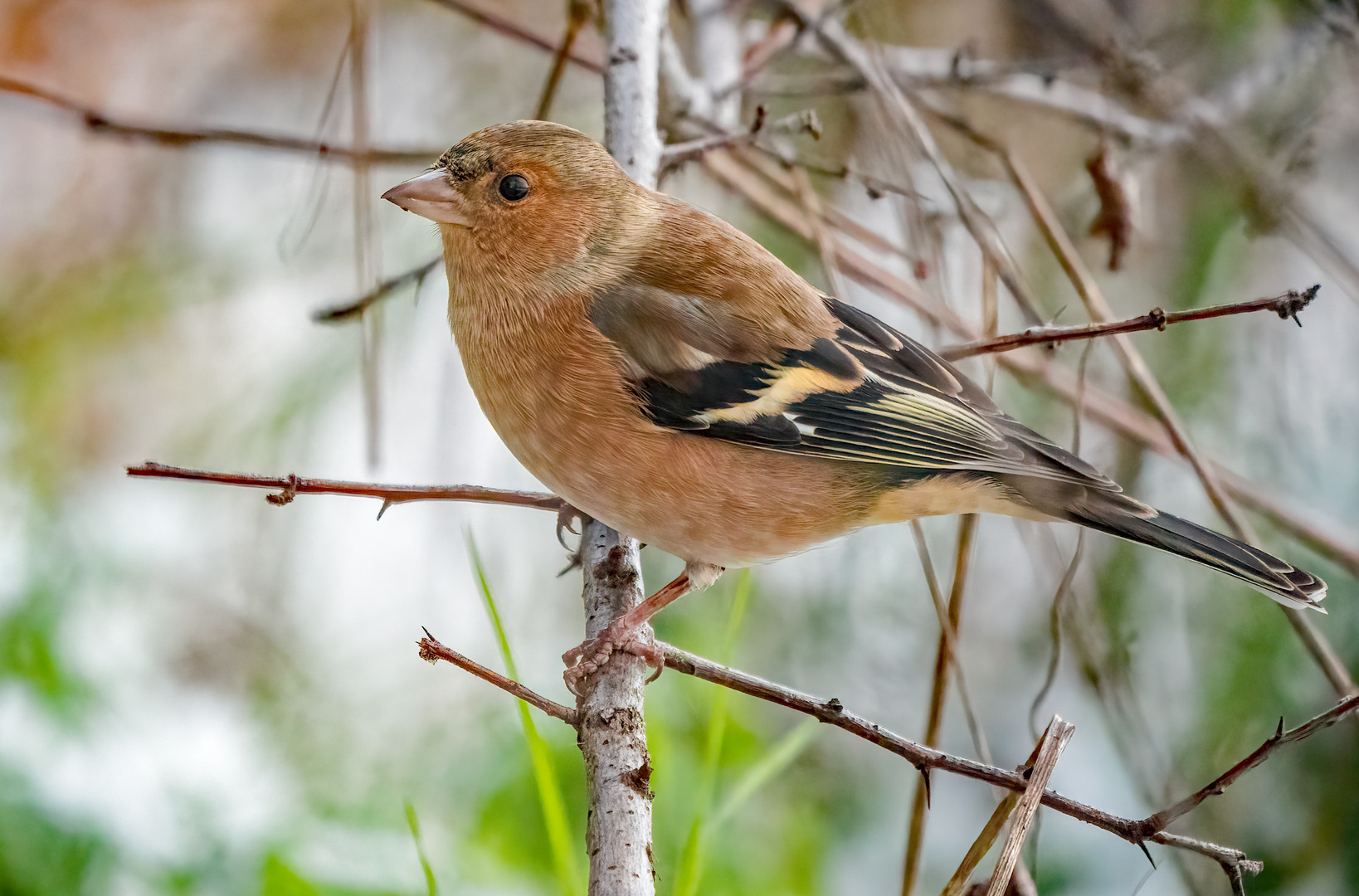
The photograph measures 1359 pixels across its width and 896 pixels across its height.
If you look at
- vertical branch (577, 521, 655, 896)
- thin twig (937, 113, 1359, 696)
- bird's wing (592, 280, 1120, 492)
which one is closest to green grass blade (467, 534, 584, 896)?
vertical branch (577, 521, 655, 896)

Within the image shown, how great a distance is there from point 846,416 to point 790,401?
0.13 m

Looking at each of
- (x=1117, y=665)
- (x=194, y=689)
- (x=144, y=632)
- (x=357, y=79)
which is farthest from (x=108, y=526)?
(x=1117, y=665)

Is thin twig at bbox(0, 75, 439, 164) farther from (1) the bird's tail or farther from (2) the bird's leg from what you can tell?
(1) the bird's tail

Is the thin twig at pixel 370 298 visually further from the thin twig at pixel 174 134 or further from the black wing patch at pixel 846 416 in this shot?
the black wing patch at pixel 846 416

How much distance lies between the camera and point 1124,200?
2.62 metres

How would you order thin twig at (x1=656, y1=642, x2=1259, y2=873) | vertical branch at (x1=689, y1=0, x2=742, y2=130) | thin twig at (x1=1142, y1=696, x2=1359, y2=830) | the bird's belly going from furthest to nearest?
1. vertical branch at (x1=689, y1=0, x2=742, y2=130)
2. the bird's belly
3. thin twig at (x1=656, y1=642, x2=1259, y2=873)
4. thin twig at (x1=1142, y1=696, x2=1359, y2=830)

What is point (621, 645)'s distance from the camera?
1948 millimetres

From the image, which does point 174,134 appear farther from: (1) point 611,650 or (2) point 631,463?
(1) point 611,650

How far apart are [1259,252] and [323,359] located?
352cm

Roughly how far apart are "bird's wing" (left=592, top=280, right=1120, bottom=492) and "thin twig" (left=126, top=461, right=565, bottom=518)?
0.46 metres

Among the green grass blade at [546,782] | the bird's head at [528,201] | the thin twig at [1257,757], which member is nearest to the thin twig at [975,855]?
the thin twig at [1257,757]

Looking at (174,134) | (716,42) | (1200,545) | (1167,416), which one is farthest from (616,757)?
(716,42)

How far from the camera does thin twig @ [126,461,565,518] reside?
1572mm

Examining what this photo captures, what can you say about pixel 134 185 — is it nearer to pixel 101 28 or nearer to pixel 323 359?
pixel 101 28
